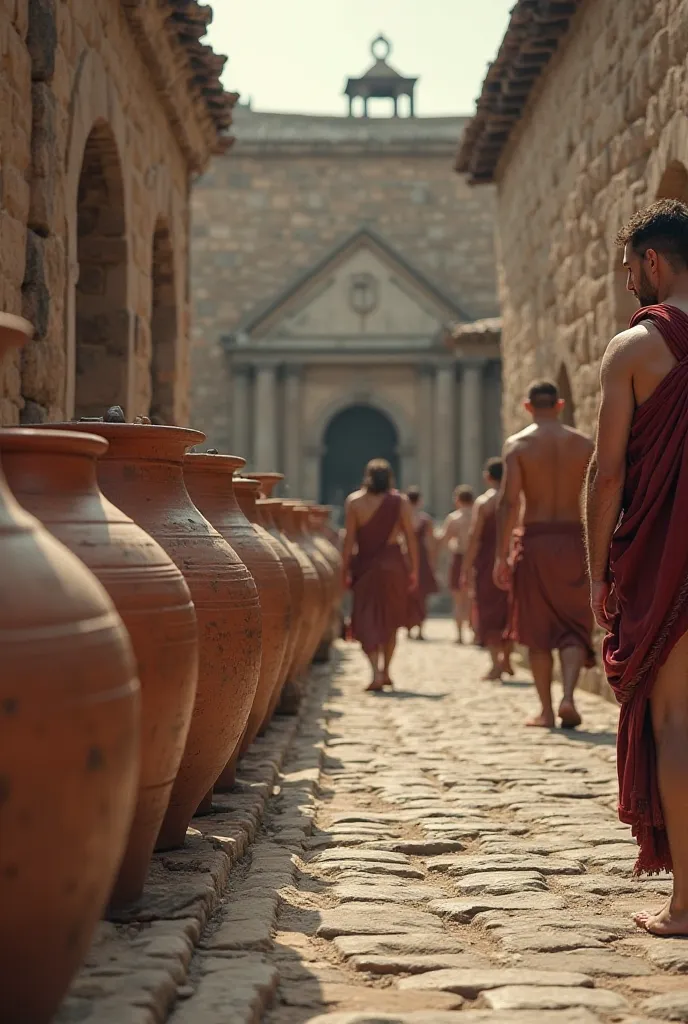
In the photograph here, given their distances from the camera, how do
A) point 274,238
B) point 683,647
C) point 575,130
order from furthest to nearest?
point 274,238, point 575,130, point 683,647

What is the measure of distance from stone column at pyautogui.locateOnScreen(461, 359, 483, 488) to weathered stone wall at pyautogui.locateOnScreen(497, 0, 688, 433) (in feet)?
47.0

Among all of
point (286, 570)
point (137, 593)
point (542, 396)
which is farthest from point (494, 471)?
point (137, 593)

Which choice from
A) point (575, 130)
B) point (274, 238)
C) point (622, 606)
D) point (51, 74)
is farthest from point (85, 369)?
point (274, 238)

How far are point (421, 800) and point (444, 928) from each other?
2127mm

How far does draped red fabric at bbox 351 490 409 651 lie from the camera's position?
1151 centimetres

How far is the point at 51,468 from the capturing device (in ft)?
10.4

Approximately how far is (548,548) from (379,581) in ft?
8.98

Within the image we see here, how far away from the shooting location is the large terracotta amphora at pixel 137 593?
3176 millimetres

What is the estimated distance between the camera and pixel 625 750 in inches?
159

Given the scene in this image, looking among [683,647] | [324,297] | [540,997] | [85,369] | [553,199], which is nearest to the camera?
[540,997]

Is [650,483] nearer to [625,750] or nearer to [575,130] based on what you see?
[625,750]

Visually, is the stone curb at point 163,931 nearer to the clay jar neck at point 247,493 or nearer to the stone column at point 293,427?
the clay jar neck at point 247,493

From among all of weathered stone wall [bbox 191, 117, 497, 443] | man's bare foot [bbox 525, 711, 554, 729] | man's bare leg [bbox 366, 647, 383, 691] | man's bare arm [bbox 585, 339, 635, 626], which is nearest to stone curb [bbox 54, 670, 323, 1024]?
man's bare arm [bbox 585, 339, 635, 626]

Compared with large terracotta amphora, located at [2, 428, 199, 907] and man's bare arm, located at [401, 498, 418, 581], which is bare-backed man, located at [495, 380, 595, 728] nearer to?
man's bare arm, located at [401, 498, 418, 581]
